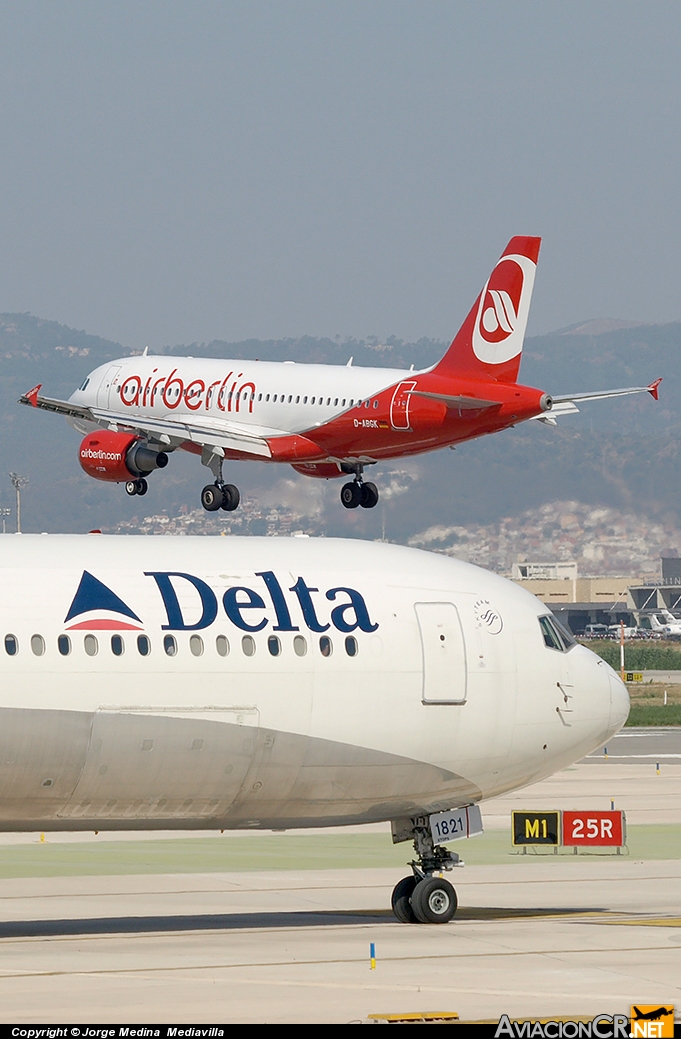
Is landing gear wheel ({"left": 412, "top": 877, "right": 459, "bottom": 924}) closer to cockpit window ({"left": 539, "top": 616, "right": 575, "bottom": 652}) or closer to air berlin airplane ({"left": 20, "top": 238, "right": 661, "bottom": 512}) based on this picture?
cockpit window ({"left": 539, "top": 616, "right": 575, "bottom": 652})

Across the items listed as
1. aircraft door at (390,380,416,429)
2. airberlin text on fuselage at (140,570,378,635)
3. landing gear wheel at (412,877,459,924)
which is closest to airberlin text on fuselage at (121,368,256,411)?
aircraft door at (390,380,416,429)

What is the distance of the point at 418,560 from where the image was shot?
91.1 ft

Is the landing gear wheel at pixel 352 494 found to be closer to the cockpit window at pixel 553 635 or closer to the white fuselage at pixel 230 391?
the white fuselage at pixel 230 391

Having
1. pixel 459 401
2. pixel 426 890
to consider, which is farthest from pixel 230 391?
pixel 426 890

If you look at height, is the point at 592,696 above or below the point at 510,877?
above

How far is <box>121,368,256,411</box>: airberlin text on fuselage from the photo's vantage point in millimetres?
70750

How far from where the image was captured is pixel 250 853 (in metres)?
41.3

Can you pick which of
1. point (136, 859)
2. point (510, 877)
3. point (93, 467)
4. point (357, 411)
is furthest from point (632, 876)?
point (93, 467)

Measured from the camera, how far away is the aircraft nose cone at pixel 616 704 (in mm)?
28188

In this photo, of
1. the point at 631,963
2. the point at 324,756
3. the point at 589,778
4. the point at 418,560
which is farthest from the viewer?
the point at 589,778

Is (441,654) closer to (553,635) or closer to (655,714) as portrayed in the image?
(553,635)

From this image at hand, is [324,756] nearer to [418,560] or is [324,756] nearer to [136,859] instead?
[418,560]

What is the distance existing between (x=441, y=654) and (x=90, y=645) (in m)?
5.10

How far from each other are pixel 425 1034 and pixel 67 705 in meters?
7.98
